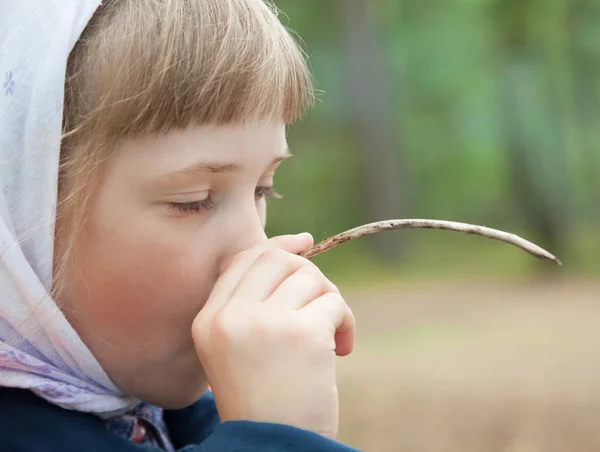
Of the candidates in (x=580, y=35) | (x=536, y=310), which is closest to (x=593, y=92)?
(x=580, y=35)

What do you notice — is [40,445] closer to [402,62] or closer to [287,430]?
[287,430]

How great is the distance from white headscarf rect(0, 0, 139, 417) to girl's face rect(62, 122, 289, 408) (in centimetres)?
6

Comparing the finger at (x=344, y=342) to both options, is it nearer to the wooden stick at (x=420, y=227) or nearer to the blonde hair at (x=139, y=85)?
the wooden stick at (x=420, y=227)

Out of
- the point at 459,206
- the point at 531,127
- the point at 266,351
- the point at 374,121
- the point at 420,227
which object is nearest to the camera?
the point at 266,351

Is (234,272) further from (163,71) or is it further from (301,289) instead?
(163,71)

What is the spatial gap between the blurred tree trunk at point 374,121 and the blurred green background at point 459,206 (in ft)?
0.09

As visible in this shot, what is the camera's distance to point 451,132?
2064 centimetres

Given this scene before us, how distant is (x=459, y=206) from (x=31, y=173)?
19.5 m

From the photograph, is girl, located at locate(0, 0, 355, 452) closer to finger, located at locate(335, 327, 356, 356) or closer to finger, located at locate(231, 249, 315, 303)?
finger, located at locate(231, 249, 315, 303)

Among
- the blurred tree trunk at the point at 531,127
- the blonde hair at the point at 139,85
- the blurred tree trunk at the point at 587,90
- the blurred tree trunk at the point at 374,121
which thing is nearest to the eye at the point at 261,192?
the blonde hair at the point at 139,85

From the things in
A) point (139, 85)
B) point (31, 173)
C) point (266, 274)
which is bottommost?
point (266, 274)

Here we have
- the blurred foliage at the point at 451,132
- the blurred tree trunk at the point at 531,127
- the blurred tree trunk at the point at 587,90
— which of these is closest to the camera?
the blurred tree trunk at the point at 531,127

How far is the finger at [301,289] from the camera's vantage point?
5.18ft

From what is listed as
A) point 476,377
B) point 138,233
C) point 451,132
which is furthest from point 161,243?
point 451,132
